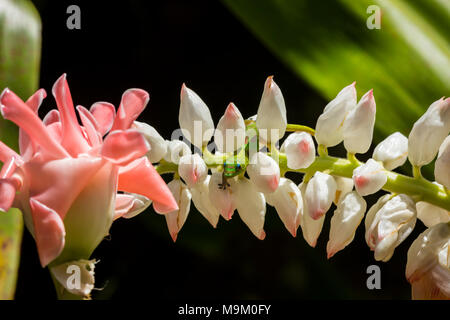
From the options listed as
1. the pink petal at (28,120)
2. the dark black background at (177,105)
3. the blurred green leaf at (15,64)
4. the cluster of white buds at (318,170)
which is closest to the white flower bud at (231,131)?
the cluster of white buds at (318,170)

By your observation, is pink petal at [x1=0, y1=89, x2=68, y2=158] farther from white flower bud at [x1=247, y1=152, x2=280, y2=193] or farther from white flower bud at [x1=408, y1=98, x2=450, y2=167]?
white flower bud at [x1=408, y1=98, x2=450, y2=167]

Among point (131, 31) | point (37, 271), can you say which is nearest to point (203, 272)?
point (37, 271)

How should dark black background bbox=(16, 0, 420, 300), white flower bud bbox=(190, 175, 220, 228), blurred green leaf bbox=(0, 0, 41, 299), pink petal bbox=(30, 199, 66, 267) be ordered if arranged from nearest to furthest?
pink petal bbox=(30, 199, 66, 267) < white flower bud bbox=(190, 175, 220, 228) < blurred green leaf bbox=(0, 0, 41, 299) < dark black background bbox=(16, 0, 420, 300)

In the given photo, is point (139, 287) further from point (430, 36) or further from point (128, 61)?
point (430, 36)

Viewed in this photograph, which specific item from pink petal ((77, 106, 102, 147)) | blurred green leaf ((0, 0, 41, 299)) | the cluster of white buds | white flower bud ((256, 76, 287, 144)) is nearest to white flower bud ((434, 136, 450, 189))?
the cluster of white buds

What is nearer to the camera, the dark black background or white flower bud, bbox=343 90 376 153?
white flower bud, bbox=343 90 376 153

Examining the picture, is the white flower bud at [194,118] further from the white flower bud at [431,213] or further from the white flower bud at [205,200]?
the white flower bud at [431,213]
